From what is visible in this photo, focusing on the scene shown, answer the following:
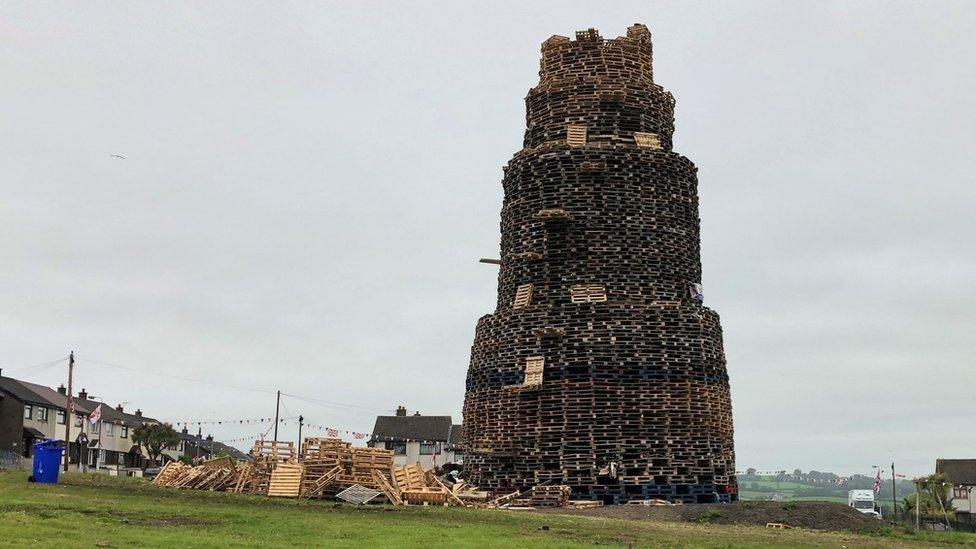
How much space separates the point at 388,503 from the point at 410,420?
69610 mm

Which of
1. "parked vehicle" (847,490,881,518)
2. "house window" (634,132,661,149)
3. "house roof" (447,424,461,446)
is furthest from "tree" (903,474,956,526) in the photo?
"house window" (634,132,661,149)

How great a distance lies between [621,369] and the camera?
4888cm

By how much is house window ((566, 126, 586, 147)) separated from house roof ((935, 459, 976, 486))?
216 ft

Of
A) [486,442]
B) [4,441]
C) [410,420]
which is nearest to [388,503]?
[486,442]

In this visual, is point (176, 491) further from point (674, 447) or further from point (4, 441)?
point (4, 441)

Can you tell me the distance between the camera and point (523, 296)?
2085 inches

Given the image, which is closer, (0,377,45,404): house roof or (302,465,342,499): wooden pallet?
(302,465,342,499): wooden pallet

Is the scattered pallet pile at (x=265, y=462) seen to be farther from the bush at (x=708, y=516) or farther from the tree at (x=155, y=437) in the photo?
the tree at (x=155, y=437)

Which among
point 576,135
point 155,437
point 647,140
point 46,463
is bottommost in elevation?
point 46,463

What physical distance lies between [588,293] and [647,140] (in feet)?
28.5

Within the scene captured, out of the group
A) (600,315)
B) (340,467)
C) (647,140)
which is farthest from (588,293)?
(340,467)

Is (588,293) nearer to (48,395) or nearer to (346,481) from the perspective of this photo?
(346,481)

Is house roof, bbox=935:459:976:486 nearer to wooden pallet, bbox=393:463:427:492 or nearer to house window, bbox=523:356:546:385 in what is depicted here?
house window, bbox=523:356:546:385

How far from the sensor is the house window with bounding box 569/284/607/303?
1996 inches
